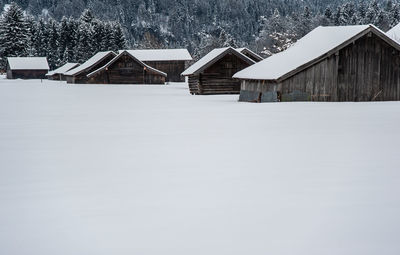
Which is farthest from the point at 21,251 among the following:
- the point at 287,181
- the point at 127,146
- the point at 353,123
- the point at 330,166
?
the point at 353,123

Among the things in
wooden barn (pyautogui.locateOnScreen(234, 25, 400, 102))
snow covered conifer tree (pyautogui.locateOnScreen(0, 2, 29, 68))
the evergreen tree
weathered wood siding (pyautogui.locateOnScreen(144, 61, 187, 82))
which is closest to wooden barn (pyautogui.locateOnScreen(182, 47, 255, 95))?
wooden barn (pyautogui.locateOnScreen(234, 25, 400, 102))

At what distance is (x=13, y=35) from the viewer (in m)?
113

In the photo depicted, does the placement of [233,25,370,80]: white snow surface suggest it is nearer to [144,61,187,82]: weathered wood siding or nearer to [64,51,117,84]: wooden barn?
[64,51,117,84]: wooden barn

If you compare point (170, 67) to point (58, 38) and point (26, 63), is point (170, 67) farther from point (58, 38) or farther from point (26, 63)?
point (58, 38)

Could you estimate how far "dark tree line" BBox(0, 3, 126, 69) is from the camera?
11100 centimetres

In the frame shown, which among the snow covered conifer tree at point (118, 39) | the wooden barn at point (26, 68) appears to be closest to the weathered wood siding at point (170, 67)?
the snow covered conifer tree at point (118, 39)

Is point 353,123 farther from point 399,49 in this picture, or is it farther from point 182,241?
point 399,49

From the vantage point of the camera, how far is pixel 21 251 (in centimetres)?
532

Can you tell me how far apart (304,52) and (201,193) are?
26938mm

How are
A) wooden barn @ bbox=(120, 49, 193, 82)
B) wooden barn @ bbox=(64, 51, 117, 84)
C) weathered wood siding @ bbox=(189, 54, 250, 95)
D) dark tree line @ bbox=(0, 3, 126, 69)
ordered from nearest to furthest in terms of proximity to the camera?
weathered wood siding @ bbox=(189, 54, 250, 95) → wooden barn @ bbox=(64, 51, 117, 84) → wooden barn @ bbox=(120, 49, 193, 82) → dark tree line @ bbox=(0, 3, 126, 69)

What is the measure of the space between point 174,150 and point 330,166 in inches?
150

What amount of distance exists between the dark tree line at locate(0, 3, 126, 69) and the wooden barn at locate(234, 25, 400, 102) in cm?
8175

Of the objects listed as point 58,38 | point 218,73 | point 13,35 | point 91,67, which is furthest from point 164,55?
point 58,38

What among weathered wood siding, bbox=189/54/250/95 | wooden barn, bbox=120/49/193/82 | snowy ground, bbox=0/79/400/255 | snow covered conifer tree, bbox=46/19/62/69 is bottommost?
snowy ground, bbox=0/79/400/255
